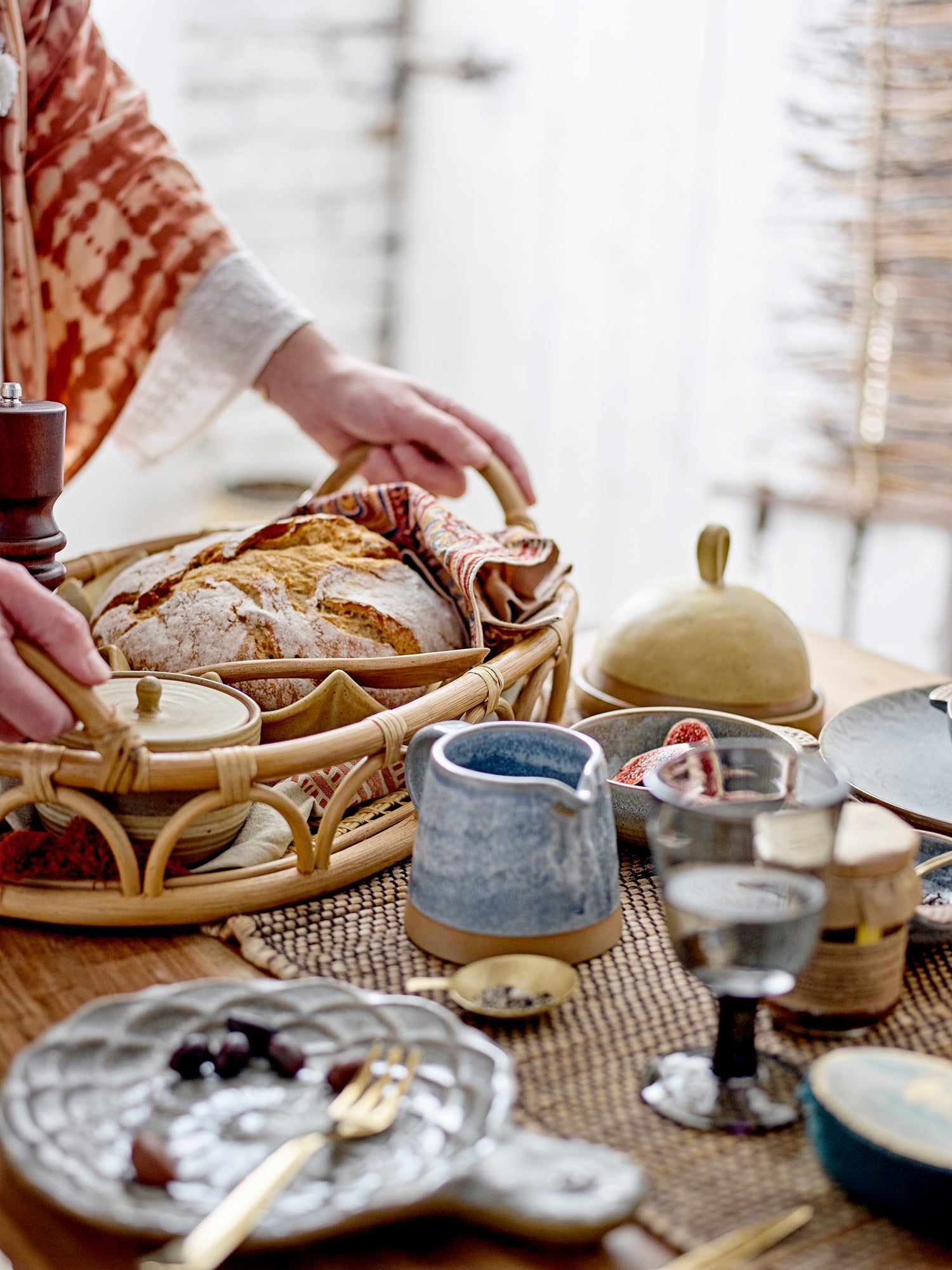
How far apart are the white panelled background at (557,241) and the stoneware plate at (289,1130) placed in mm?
2358

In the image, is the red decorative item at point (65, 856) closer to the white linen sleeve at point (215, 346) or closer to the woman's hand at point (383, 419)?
the woman's hand at point (383, 419)

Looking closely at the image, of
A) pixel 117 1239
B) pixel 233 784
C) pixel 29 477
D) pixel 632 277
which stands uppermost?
pixel 632 277

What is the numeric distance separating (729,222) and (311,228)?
3.90ft

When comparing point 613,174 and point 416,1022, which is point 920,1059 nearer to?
point 416,1022

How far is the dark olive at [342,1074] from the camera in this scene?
611 millimetres

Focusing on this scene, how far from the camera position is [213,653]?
1.03m

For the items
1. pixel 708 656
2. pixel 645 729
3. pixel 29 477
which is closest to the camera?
pixel 29 477

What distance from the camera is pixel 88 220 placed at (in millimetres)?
1423

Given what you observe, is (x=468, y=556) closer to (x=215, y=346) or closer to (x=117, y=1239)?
(x=215, y=346)

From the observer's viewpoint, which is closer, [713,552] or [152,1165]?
[152,1165]

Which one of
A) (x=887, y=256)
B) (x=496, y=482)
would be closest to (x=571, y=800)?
(x=496, y=482)

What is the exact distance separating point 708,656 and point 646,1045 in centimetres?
Result: 52

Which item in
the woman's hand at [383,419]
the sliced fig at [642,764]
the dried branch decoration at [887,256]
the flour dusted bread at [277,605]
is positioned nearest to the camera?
the sliced fig at [642,764]

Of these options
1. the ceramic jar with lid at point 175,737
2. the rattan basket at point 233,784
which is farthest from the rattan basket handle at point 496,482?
the ceramic jar with lid at point 175,737
